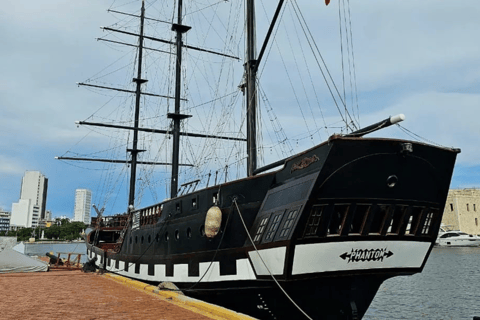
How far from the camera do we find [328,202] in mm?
7957

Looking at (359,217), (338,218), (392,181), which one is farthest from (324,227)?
(392,181)

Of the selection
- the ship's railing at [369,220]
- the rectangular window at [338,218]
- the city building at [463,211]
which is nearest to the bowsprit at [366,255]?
the ship's railing at [369,220]

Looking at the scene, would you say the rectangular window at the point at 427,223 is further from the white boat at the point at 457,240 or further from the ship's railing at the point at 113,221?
the white boat at the point at 457,240

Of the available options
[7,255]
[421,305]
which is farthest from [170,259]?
[421,305]

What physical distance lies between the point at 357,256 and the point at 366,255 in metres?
0.24

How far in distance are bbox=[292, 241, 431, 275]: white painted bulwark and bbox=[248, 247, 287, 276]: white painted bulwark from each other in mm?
272

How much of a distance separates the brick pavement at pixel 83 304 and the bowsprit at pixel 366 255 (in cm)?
330

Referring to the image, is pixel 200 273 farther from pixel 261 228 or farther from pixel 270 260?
pixel 270 260

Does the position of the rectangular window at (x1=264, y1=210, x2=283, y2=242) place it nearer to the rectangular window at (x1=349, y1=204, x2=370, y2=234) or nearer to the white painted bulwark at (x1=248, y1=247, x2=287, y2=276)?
the white painted bulwark at (x1=248, y1=247, x2=287, y2=276)

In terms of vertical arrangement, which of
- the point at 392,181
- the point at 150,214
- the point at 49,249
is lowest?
the point at 49,249

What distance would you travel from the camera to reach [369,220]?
8414mm

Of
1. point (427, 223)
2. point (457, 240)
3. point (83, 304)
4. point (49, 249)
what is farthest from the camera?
point (49, 249)

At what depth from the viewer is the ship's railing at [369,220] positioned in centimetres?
800

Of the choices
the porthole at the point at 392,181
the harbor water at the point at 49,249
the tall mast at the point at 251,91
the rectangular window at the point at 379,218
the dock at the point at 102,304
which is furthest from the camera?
the harbor water at the point at 49,249
